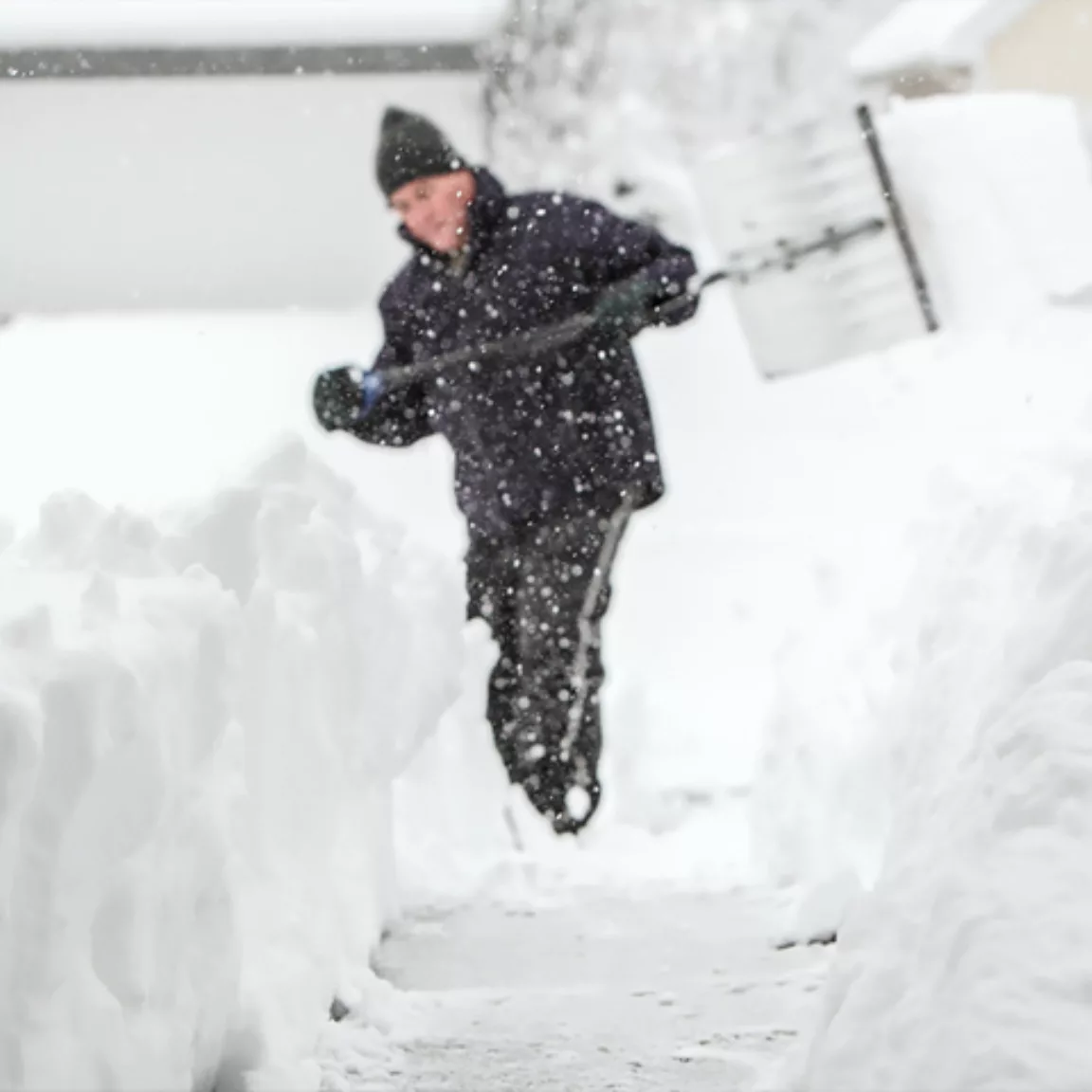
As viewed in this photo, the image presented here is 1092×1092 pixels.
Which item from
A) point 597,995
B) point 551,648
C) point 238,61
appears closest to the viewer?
point 597,995

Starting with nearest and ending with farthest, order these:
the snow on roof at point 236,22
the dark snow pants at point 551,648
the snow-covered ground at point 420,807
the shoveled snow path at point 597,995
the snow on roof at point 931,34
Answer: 1. the snow-covered ground at point 420,807
2. the shoveled snow path at point 597,995
3. the dark snow pants at point 551,648
4. the snow on roof at point 931,34
5. the snow on roof at point 236,22

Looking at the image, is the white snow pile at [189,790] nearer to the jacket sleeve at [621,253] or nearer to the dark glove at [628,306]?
the dark glove at [628,306]

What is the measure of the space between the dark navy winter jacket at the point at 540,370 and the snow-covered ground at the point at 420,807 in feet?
1.03

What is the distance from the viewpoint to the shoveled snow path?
72.2 inches

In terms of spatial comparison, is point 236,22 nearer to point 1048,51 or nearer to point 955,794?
point 1048,51

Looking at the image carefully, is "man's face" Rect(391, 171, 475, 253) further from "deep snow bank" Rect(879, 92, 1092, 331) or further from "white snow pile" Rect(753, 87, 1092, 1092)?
"deep snow bank" Rect(879, 92, 1092, 331)

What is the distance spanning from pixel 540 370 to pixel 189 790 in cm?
222

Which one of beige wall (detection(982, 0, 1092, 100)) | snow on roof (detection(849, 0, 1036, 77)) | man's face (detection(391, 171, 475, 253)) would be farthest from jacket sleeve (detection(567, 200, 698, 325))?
snow on roof (detection(849, 0, 1036, 77))

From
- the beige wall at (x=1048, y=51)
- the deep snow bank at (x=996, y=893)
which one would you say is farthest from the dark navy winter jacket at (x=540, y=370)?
the beige wall at (x=1048, y=51)

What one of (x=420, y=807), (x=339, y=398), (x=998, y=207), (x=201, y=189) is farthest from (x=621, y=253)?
(x=201, y=189)

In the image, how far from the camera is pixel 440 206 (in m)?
3.74

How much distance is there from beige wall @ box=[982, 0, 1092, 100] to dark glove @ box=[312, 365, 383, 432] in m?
6.88

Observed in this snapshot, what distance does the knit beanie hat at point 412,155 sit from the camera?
3717 mm

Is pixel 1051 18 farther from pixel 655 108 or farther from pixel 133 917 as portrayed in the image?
pixel 133 917
